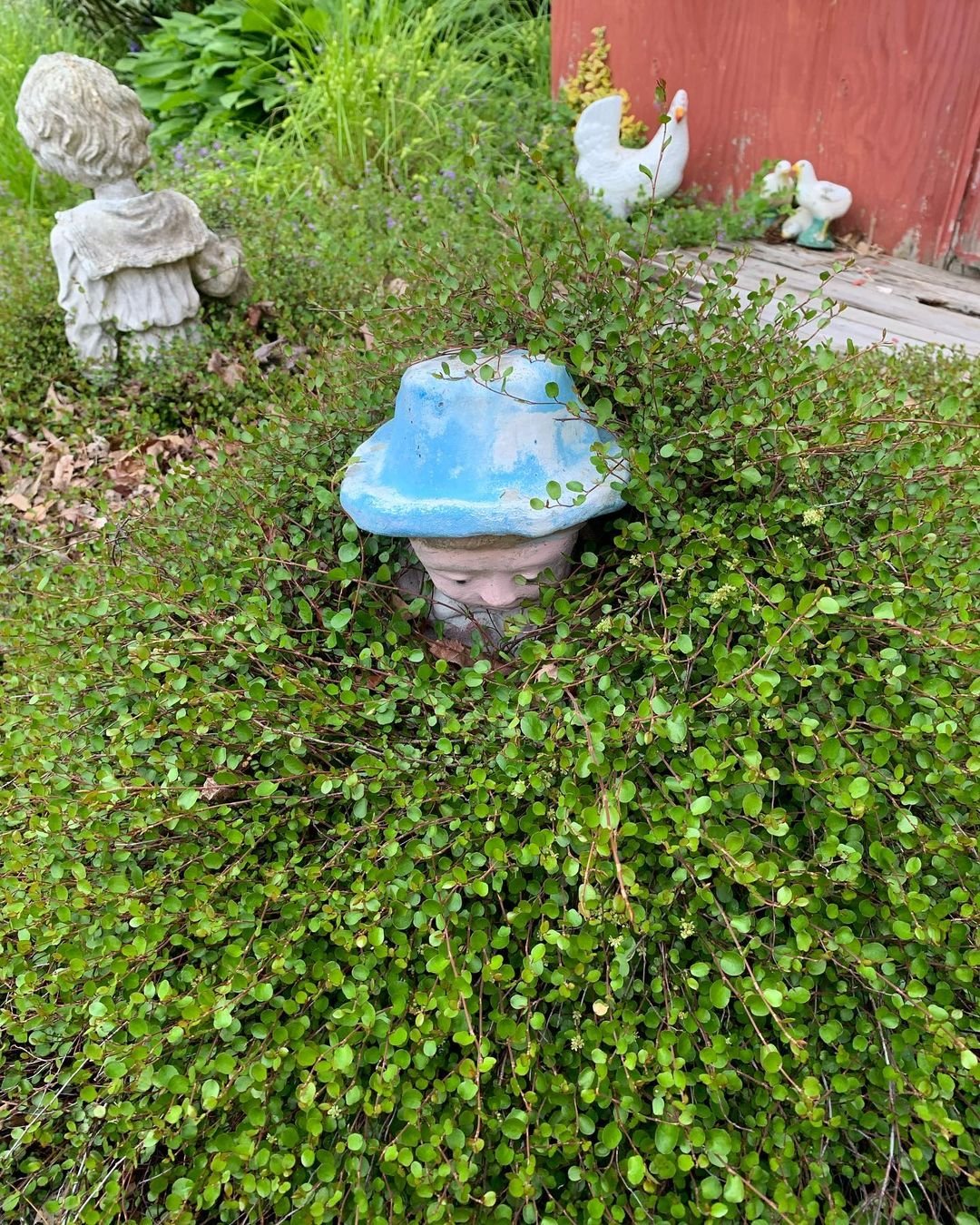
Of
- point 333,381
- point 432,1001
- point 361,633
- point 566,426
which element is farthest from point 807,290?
point 432,1001

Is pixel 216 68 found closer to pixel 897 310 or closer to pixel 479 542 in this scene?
pixel 897 310

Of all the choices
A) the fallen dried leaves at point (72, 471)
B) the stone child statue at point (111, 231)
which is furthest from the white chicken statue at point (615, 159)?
the fallen dried leaves at point (72, 471)

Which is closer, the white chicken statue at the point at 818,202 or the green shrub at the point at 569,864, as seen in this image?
the green shrub at the point at 569,864

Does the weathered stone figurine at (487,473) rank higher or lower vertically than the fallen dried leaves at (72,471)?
higher

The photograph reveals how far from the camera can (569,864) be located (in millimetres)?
1419

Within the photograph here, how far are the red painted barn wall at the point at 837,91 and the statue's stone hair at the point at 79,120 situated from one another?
3518 mm

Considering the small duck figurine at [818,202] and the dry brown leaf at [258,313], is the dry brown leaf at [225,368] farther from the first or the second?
the small duck figurine at [818,202]

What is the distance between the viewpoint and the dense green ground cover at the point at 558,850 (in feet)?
4.47

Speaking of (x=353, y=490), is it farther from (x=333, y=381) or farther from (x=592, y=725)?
(x=333, y=381)

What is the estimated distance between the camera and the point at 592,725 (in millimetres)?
1524

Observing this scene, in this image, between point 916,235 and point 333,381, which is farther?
point 916,235

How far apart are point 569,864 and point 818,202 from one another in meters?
4.77

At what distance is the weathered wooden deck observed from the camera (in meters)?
4.02

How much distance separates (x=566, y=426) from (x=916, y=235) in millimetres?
4108
